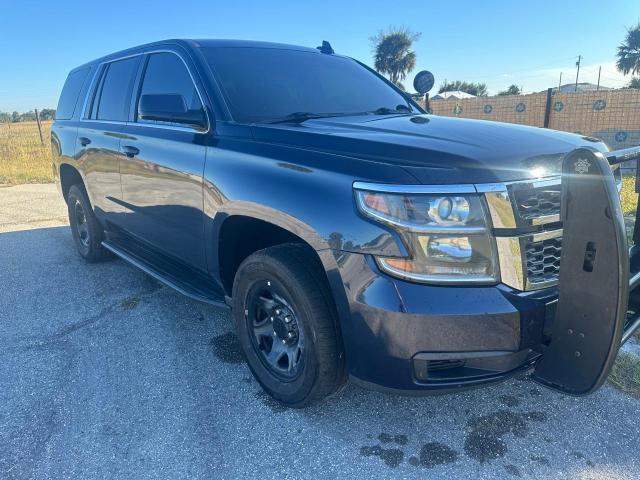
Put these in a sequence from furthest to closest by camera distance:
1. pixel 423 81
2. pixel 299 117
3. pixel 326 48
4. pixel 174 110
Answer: pixel 423 81 → pixel 326 48 → pixel 299 117 → pixel 174 110

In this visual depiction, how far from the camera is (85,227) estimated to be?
5.06 meters

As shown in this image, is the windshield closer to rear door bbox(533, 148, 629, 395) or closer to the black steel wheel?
the black steel wheel

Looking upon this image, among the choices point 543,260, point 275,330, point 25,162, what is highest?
point 543,260

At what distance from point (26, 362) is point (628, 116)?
1229 cm

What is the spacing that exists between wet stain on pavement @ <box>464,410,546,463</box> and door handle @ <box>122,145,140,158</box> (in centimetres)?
278

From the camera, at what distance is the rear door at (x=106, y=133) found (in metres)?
3.91

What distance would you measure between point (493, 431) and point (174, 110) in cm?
240

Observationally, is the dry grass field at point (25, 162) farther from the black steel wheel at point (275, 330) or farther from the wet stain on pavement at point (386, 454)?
the wet stain on pavement at point (386, 454)

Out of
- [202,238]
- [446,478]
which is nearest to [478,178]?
[446,478]

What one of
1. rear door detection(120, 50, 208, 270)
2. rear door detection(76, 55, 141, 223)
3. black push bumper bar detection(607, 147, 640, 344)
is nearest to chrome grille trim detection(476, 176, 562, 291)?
black push bumper bar detection(607, 147, 640, 344)

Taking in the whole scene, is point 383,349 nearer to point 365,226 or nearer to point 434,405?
point 365,226

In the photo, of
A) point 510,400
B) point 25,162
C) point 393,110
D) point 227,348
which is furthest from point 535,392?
point 25,162

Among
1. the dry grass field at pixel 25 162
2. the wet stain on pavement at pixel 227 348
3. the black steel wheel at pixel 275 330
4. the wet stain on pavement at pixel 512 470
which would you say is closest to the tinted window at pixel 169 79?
the black steel wheel at pixel 275 330

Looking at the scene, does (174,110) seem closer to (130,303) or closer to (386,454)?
(130,303)
